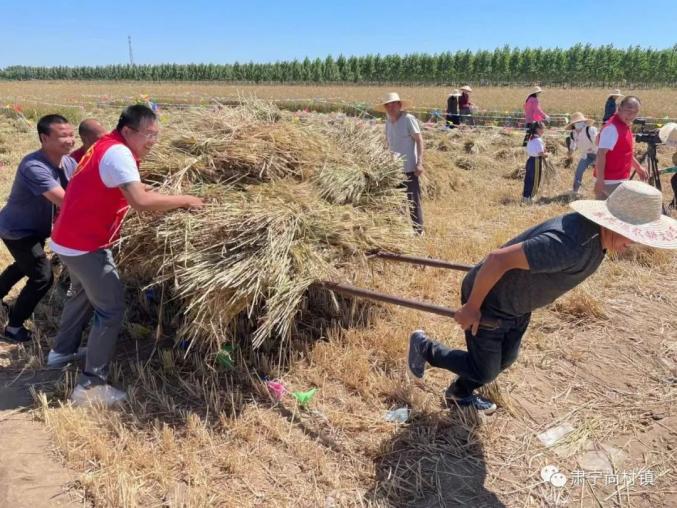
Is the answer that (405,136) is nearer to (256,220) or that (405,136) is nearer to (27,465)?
(256,220)

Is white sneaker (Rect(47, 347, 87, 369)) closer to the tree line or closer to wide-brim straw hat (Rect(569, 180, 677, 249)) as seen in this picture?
wide-brim straw hat (Rect(569, 180, 677, 249))

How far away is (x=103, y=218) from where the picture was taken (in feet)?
9.82

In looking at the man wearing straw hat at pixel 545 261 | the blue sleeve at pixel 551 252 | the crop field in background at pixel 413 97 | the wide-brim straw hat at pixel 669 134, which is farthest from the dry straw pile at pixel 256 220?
the crop field in background at pixel 413 97

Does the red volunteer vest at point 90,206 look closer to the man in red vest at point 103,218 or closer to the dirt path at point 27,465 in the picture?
the man in red vest at point 103,218

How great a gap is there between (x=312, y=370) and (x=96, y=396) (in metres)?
1.33

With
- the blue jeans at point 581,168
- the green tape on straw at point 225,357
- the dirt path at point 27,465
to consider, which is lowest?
the dirt path at point 27,465

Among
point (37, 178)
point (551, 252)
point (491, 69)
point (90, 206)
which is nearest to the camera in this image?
point (551, 252)

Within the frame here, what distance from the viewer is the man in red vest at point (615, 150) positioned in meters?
5.15

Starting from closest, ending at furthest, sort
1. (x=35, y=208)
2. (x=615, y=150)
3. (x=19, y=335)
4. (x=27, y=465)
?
(x=27, y=465) → (x=35, y=208) → (x=19, y=335) → (x=615, y=150)

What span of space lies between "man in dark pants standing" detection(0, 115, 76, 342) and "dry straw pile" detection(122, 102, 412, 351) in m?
0.65

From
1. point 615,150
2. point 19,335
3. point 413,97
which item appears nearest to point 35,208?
point 19,335

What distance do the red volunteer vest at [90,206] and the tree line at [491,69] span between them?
64296mm

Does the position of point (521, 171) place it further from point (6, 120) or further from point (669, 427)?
point (6, 120)

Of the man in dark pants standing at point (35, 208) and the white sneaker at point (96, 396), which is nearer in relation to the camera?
the white sneaker at point (96, 396)
